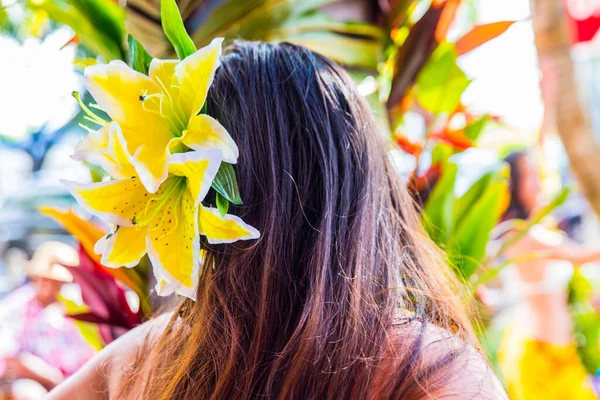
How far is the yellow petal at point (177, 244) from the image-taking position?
586 millimetres

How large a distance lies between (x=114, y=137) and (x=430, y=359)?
1.34 feet

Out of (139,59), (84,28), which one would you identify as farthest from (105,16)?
(139,59)

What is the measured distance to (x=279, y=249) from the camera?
674 mm

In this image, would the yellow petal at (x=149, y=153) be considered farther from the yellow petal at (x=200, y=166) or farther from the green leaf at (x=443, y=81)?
the green leaf at (x=443, y=81)

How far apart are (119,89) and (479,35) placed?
0.61 m

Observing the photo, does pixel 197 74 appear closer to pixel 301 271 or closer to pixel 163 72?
pixel 163 72

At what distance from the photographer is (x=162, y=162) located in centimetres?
57

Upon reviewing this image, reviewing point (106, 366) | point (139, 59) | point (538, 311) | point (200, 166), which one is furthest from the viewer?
point (538, 311)

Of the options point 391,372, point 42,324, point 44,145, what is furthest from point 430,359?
point 44,145

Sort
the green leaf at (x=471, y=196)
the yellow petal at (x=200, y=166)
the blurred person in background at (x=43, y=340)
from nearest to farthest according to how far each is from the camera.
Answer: the yellow petal at (x=200, y=166) < the green leaf at (x=471, y=196) < the blurred person in background at (x=43, y=340)

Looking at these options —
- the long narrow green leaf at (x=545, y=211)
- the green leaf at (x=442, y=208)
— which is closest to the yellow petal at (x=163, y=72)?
the green leaf at (x=442, y=208)

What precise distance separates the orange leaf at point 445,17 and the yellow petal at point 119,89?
538 millimetres

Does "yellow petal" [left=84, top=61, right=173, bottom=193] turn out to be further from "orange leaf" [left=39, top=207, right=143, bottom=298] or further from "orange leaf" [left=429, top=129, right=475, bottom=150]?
"orange leaf" [left=429, top=129, right=475, bottom=150]

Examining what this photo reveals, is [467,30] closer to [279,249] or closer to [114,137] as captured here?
[279,249]
